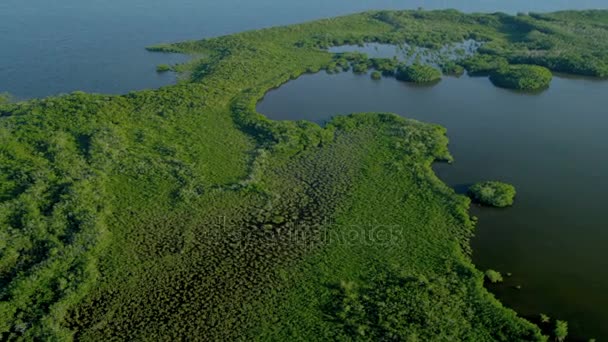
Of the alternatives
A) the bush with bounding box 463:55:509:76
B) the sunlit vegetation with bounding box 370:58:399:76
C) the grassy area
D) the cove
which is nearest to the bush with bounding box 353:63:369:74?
the cove

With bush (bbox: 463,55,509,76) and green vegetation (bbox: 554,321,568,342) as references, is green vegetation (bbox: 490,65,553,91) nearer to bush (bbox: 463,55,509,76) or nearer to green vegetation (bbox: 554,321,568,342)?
bush (bbox: 463,55,509,76)

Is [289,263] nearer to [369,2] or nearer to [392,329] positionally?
[392,329]

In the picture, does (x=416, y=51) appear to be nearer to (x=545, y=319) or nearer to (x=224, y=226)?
(x=224, y=226)

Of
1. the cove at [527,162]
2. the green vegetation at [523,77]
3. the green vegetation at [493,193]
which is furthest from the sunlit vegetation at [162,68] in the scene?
the green vegetation at [493,193]

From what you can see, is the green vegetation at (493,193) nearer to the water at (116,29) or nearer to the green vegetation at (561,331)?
the green vegetation at (561,331)

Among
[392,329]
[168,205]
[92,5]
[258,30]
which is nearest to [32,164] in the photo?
[168,205]

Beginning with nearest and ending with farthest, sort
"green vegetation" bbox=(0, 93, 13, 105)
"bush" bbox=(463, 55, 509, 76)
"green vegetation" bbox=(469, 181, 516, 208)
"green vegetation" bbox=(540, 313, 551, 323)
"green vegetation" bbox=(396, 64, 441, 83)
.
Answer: "green vegetation" bbox=(540, 313, 551, 323) < "green vegetation" bbox=(469, 181, 516, 208) < "green vegetation" bbox=(0, 93, 13, 105) < "green vegetation" bbox=(396, 64, 441, 83) < "bush" bbox=(463, 55, 509, 76)
